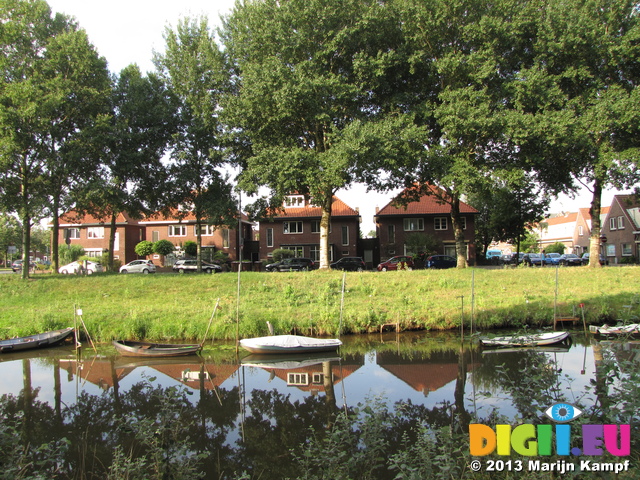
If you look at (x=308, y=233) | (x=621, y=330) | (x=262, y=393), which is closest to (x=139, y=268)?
(x=308, y=233)

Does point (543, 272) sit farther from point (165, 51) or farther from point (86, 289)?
point (165, 51)

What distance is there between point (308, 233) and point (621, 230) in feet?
127

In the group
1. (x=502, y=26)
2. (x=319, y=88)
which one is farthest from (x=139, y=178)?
(x=502, y=26)

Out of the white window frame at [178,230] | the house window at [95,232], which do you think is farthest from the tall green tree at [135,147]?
the house window at [95,232]

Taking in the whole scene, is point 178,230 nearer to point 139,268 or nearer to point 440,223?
point 139,268

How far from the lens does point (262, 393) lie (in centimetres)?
1150

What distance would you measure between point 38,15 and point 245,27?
11.8 meters

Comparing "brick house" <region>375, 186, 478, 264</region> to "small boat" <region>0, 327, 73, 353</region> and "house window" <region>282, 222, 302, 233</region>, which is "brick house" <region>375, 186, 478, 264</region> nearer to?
"house window" <region>282, 222, 302, 233</region>

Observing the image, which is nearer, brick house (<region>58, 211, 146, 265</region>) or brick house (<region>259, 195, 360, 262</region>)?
brick house (<region>259, 195, 360, 262</region>)

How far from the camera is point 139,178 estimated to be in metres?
31.3

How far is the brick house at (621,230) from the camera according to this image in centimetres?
5112

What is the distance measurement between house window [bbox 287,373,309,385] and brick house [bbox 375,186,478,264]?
102 feet

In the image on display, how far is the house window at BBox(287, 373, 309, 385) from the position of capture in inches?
490

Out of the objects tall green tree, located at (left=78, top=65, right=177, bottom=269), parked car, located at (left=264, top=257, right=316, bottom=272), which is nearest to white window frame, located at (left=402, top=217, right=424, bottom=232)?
parked car, located at (left=264, top=257, right=316, bottom=272)
